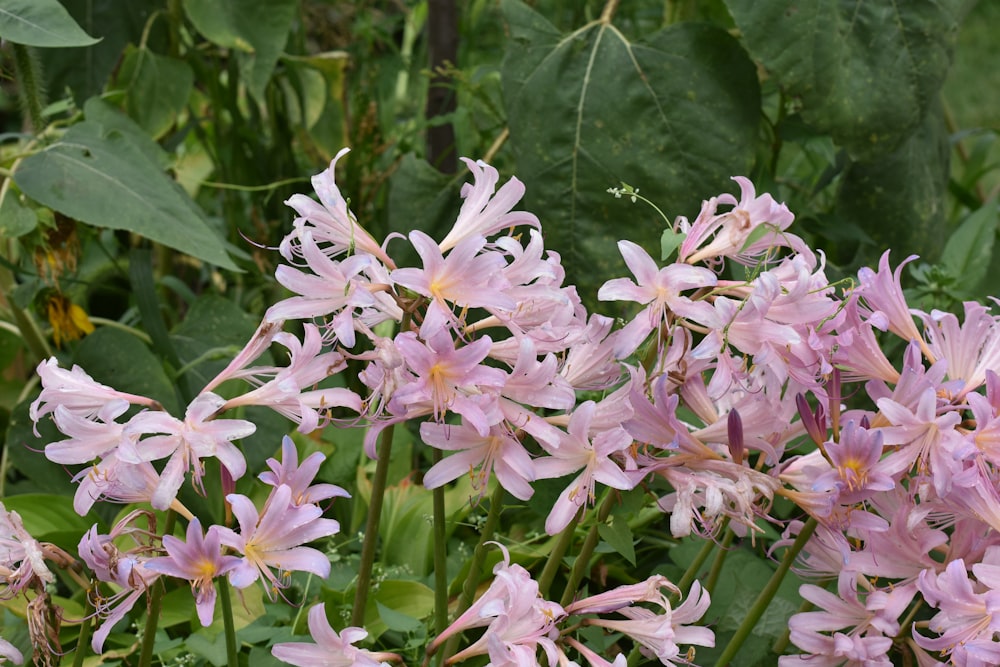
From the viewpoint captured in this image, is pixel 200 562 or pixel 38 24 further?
pixel 38 24

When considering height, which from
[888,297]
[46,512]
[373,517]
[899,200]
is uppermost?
[888,297]

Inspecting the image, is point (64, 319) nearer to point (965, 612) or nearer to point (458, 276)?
point (458, 276)

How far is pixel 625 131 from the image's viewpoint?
1.09 m

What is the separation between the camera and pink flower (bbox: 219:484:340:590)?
0.50 metres

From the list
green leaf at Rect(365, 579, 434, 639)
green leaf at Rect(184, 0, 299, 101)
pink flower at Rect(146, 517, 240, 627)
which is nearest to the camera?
pink flower at Rect(146, 517, 240, 627)

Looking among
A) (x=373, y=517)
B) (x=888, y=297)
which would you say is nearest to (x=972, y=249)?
(x=888, y=297)

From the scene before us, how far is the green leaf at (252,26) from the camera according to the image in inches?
49.9

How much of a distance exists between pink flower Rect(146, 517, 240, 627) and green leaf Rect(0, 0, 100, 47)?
1.53ft

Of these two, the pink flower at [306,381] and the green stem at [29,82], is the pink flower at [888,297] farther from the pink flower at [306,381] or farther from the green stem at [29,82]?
the green stem at [29,82]

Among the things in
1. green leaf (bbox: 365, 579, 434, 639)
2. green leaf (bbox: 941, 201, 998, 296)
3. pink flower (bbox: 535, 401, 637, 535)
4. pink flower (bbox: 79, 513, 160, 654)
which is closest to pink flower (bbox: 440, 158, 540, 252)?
pink flower (bbox: 535, 401, 637, 535)

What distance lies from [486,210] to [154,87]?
0.95 m

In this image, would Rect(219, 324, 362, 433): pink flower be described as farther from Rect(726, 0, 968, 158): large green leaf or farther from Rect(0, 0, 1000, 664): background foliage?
Rect(726, 0, 968, 158): large green leaf

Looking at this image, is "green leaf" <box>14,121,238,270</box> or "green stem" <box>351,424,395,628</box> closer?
"green stem" <box>351,424,395,628</box>

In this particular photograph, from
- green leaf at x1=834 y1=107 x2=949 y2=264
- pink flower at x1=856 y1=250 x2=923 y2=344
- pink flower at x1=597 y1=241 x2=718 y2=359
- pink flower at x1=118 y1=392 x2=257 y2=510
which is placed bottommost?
green leaf at x1=834 y1=107 x2=949 y2=264
